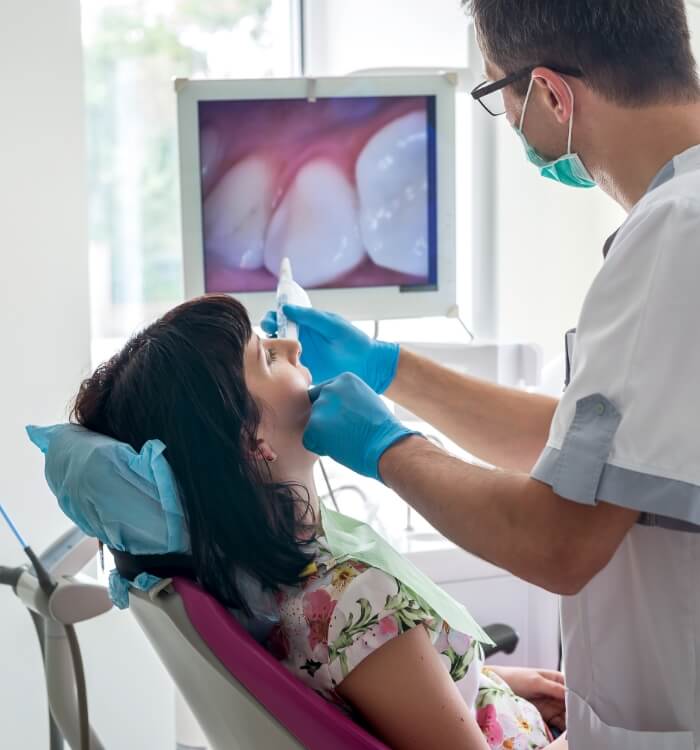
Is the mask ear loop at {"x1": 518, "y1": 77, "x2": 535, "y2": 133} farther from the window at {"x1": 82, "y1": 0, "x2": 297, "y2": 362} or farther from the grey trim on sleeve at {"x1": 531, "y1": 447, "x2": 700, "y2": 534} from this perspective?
the window at {"x1": 82, "y1": 0, "x2": 297, "y2": 362}

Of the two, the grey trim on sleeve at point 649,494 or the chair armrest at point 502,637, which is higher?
the grey trim on sleeve at point 649,494

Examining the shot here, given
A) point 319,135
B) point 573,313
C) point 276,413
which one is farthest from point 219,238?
point 573,313

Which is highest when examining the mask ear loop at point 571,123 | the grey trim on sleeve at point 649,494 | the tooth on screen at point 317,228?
the mask ear loop at point 571,123

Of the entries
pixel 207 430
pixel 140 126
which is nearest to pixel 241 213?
pixel 207 430

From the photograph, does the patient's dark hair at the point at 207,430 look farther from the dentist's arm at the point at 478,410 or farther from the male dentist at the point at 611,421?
the dentist's arm at the point at 478,410

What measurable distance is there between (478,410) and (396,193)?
2.25 ft

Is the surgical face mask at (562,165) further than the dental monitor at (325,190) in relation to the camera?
No

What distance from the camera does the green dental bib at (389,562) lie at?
52.7 inches

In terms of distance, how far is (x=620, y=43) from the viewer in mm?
1175

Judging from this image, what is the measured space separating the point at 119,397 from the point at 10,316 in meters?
0.91

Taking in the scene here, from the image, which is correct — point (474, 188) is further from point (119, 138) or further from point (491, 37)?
point (119, 138)

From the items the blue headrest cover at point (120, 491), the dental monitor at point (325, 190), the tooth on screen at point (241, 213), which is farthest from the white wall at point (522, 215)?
the blue headrest cover at point (120, 491)

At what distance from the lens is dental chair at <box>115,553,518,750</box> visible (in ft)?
3.56

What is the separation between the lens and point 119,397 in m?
1.28
